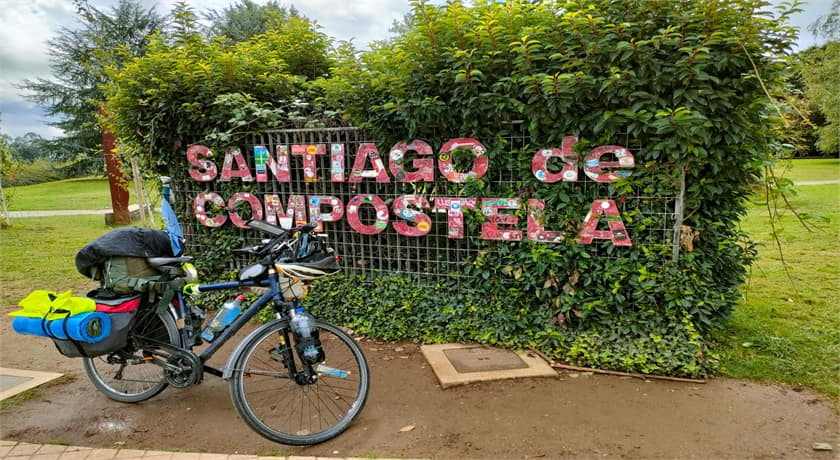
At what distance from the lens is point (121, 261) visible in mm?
3023

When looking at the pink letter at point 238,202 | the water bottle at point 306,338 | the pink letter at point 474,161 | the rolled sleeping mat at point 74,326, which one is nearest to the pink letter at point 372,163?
the pink letter at point 474,161

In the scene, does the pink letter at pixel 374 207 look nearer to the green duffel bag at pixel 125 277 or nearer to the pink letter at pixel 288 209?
the pink letter at pixel 288 209

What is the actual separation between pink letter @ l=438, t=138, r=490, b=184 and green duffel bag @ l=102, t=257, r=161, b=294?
231 centimetres

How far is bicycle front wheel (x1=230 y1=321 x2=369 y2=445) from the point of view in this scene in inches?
107

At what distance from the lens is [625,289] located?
3.75 meters

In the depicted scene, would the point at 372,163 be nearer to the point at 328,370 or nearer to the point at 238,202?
the point at 238,202

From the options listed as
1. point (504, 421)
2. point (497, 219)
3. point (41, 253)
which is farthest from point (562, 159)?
point (41, 253)

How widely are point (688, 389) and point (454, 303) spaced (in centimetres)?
185

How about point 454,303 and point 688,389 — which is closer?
point 688,389

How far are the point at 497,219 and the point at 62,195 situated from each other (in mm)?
25655

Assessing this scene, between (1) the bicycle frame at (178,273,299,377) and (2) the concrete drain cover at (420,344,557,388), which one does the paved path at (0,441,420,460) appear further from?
(2) the concrete drain cover at (420,344,557,388)

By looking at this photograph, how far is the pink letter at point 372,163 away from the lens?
4.36m

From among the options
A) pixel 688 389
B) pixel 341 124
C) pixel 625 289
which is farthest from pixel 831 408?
pixel 341 124

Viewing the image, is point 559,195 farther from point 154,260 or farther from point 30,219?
point 30,219
